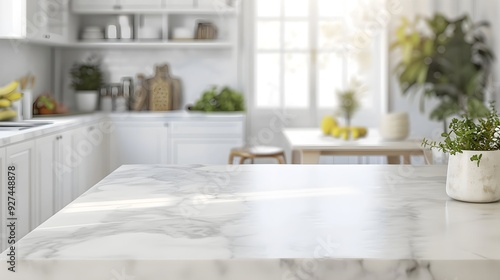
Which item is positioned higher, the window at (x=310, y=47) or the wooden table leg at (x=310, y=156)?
the window at (x=310, y=47)

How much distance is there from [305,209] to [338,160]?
15.6 feet

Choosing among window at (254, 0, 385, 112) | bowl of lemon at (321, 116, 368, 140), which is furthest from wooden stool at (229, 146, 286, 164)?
window at (254, 0, 385, 112)

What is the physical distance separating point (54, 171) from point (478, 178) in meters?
3.43

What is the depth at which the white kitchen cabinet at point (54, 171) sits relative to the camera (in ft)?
13.9

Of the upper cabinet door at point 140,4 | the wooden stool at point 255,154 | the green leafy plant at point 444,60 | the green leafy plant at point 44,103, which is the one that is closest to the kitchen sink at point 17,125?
the green leafy plant at point 44,103

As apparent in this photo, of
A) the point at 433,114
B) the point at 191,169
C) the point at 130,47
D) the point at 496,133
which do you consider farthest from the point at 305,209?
the point at 130,47

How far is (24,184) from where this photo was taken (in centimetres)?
391

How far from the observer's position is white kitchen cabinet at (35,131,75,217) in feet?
13.9

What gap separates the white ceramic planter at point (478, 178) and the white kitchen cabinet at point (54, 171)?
302cm

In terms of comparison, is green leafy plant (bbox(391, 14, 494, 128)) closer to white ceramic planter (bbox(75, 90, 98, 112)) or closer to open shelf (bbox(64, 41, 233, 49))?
open shelf (bbox(64, 41, 233, 49))

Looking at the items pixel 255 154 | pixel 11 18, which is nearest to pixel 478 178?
pixel 255 154

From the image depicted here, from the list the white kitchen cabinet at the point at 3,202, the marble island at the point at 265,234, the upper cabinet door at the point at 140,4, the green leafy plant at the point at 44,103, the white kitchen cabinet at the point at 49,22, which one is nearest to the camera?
the marble island at the point at 265,234

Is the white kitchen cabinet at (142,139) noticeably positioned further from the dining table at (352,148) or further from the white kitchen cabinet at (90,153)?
the dining table at (352,148)

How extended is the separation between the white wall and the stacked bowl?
2.77 meters
